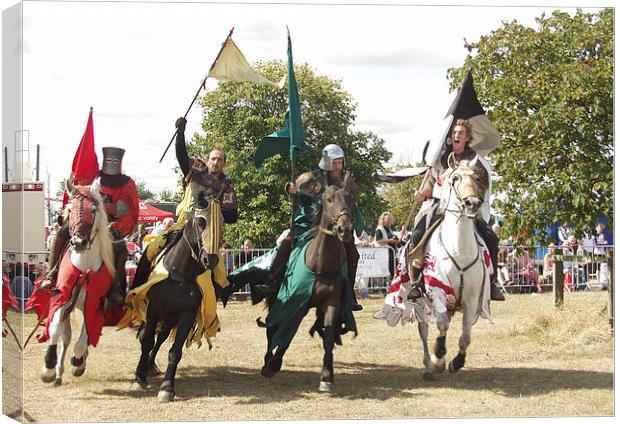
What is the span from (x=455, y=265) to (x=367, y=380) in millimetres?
1759

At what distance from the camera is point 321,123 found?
19.8 m

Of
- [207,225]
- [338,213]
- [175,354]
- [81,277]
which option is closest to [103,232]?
[81,277]

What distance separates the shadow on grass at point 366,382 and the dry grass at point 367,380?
Result: 0.04 ft

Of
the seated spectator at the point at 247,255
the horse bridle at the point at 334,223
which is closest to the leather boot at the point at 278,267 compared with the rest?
the horse bridle at the point at 334,223

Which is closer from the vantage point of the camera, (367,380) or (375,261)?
(367,380)

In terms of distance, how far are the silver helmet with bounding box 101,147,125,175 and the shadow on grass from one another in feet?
7.58

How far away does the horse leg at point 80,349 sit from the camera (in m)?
9.42

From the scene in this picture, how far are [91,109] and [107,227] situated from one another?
4.37ft

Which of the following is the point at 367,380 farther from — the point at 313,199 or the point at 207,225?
the point at 207,225

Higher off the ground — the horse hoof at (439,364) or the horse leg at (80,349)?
the horse leg at (80,349)

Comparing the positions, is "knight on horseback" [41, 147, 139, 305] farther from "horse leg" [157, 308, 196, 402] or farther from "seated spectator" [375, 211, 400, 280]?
"seated spectator" [375, 211, 400, 280]

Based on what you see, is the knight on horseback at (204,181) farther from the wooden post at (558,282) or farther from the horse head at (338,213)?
the wooden post at (558,282)

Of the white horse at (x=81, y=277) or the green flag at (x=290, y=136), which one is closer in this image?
the white horse at (x=81, y=277)

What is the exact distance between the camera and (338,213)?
9.12m
